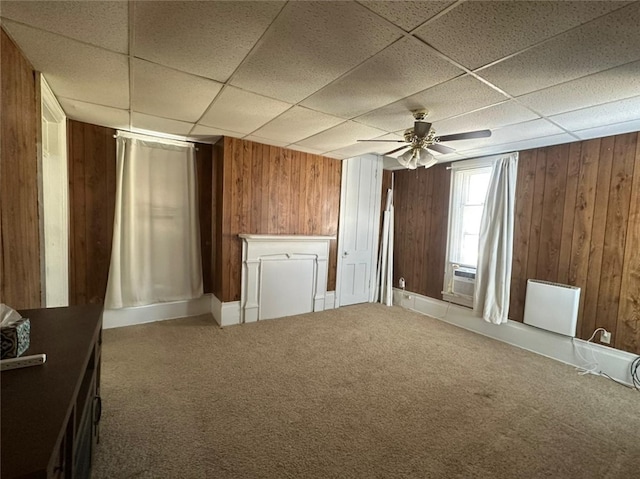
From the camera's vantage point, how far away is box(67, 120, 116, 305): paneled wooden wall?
3.21m

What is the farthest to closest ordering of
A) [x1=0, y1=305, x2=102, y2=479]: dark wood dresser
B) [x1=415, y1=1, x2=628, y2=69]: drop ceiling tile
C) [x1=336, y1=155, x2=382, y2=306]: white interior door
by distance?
[x1=336, y1=155, x2=382, y2=306]: white interior door → [x1=415, y1=1, x2=628, y2=69]: drop ceiling tile → [x1=0, y1=305, x2=102, y2=479]: dark wood dresser

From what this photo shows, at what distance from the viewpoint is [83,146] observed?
3225 mm

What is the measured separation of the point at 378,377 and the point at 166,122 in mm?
3281

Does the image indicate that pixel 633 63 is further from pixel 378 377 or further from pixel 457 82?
pixel 378 377

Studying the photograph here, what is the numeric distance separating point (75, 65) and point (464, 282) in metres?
4.63

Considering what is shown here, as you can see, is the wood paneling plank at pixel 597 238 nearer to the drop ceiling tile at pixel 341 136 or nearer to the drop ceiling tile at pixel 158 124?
the drop ceiling tile at pixel 341 136

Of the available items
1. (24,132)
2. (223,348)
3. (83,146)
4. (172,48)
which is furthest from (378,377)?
(83,146)

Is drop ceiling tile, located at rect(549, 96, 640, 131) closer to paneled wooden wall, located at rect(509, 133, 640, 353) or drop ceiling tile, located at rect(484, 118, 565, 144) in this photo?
drop ceiling tile, located at rect(484, 118, 565, 144)

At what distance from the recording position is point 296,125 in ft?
9.72

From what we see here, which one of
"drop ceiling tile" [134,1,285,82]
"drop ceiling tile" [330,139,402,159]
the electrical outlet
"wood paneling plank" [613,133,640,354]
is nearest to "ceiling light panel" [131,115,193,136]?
"drop ceiling tile" [134,1,285,82]

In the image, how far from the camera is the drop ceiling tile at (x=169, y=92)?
6.44ft

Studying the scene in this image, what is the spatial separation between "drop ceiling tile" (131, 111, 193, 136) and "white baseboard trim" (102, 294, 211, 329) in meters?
2.12

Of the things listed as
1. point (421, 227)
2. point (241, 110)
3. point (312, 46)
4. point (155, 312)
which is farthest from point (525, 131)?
point (155, 312)

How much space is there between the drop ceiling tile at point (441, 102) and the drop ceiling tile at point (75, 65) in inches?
74.6
